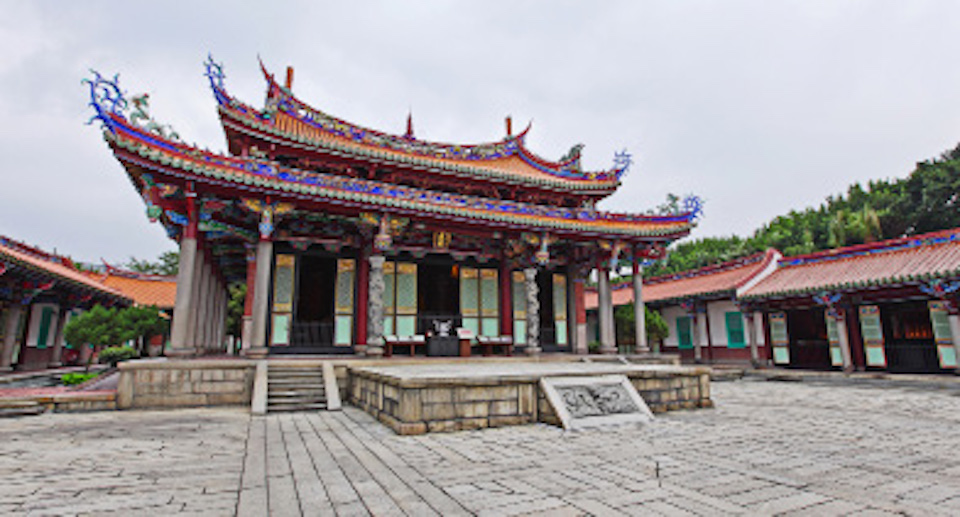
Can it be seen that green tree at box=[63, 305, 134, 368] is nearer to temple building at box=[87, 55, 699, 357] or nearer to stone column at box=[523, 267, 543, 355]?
temple building at box=[87, 55, 699, 357]

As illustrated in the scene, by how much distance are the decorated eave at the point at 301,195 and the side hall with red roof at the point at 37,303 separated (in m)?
4.77

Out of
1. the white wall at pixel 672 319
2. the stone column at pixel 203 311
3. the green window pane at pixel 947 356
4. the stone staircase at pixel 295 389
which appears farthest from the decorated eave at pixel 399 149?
the green window pane at pixel 947 356

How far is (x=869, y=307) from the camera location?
51.0 feet

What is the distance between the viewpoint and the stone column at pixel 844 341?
15.7 m

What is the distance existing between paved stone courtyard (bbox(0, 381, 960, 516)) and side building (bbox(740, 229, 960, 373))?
8.83 metres

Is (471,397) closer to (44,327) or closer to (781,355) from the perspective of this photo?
(781,355)

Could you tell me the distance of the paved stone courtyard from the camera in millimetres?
3334

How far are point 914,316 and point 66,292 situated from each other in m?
28.9

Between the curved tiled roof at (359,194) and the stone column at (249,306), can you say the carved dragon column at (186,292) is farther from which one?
the stone column at (249,306)

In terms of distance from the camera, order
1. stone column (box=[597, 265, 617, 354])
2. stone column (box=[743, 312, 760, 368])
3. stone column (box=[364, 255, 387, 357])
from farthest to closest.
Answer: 1. stone column (box=[743, 312, 760, 368])
2. stone column (box=[597, 265, 617, 354])
3. stone column (box=[364, 255, 387, 357])

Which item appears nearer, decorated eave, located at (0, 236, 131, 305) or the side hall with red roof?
decorated eave, located at (0, 236, 131, 305)

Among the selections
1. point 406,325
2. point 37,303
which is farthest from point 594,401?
point 37,303

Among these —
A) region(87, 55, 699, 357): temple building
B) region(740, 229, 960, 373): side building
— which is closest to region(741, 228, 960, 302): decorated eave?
region(740, 229, 960, 373): side building

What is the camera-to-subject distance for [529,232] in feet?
45.2
